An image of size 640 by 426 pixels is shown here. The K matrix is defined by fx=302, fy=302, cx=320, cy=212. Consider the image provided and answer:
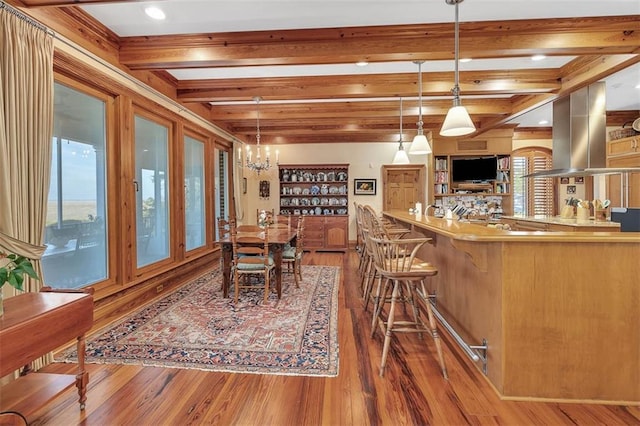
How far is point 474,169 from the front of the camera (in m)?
6.66

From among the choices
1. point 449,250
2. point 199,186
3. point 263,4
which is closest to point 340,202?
point 199,186

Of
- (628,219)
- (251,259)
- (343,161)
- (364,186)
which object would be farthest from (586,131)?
(251,259)

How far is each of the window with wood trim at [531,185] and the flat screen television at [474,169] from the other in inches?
32.2

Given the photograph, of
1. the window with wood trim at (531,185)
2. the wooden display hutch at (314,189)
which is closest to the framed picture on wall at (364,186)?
the wooden display hutch at (314,189)

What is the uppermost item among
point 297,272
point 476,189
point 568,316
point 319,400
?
point 476,189

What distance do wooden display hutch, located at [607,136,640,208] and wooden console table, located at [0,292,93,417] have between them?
7650mm

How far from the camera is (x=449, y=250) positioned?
2.77 meters

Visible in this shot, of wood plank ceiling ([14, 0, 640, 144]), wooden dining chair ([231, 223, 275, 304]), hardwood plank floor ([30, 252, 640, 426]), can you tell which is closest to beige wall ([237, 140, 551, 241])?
wood plank ceiling ([14, 0, 640, 144])

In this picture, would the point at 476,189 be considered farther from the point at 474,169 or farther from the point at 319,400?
the point at 319,400

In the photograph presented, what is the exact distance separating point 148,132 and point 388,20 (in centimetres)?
306

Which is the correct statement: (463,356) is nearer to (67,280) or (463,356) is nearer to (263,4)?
(263,4)

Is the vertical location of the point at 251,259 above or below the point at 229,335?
above

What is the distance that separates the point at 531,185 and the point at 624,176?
1775 millimetres

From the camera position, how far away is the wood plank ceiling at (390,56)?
8.77ft
